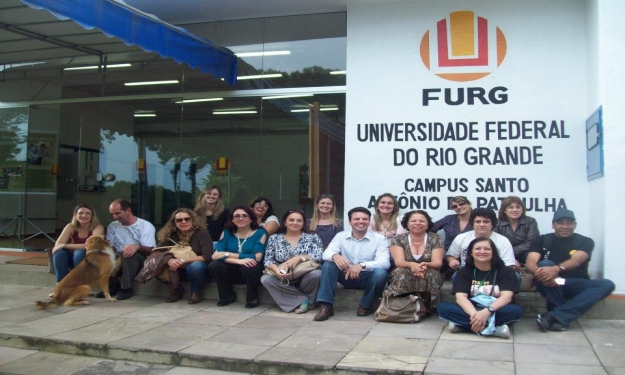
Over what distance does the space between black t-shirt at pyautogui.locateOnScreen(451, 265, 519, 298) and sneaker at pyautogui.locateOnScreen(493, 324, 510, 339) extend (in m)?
0.31

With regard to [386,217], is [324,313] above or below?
below

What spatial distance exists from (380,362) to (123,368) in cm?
232

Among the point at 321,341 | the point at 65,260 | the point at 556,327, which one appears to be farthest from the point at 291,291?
the point at 65,260

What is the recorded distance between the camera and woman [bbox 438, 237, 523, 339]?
219 inches

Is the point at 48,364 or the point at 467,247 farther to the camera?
the point at 467,247

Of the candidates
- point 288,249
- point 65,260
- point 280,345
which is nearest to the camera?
point 280,345

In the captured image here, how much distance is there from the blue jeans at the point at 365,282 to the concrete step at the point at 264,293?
0.34 metres

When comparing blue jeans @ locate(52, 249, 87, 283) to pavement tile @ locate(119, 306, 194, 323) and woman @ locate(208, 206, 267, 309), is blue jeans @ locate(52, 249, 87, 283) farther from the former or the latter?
woman @ locate(208, 206, 267, 309)

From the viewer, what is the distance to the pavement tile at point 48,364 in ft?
16.4

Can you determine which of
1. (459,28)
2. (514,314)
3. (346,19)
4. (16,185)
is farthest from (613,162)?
(16,185)

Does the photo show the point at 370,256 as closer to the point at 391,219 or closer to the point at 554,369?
the point at 391,219

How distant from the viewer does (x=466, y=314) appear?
5637 mm

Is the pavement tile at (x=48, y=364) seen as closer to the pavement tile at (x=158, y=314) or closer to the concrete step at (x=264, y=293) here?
the pavement tile at (x=158, y=314)

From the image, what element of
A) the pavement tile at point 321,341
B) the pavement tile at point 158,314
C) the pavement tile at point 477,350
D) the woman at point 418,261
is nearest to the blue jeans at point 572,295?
the pavement tile at point 477,350
